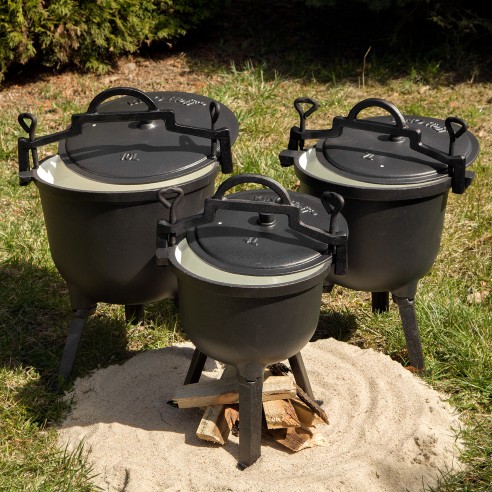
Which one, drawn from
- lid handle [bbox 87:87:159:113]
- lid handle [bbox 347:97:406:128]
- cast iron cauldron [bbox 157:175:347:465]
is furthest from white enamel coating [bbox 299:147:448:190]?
lid handle [bbox 87:87:159:113]

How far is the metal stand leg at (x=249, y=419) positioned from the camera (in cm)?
275

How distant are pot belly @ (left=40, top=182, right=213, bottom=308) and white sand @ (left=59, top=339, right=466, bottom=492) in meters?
0.40

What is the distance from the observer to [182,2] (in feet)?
21.3

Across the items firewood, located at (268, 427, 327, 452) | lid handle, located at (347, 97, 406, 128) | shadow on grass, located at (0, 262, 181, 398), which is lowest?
shadow on grass, located at (0, 262, 181, 398)

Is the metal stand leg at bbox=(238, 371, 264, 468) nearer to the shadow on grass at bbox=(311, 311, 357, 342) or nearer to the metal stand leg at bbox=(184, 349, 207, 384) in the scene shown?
the metal stand leg at bbox=(184, 349, 207, 384)

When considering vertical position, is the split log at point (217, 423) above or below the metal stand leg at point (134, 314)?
above

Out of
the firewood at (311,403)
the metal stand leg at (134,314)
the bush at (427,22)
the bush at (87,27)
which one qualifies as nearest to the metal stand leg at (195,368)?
the firewood at (311,403)

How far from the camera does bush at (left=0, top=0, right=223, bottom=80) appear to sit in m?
5.80

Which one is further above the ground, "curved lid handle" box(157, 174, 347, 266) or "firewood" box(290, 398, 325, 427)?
"curved lid handle" box(157, 174, 347, 266)

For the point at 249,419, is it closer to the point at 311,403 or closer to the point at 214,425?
the point at 214,425

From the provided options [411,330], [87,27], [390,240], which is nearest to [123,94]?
[390,240]

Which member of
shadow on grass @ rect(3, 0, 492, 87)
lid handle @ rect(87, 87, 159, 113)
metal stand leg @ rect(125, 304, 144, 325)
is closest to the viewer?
lid handle @ rect(87, 87, 159, 113)

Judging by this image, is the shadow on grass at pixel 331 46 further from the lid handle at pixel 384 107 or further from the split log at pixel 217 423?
the split log at pixel 217 423

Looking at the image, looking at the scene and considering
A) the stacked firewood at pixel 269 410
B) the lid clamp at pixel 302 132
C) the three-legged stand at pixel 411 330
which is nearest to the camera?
the stacked firewood at pixel 269 410
